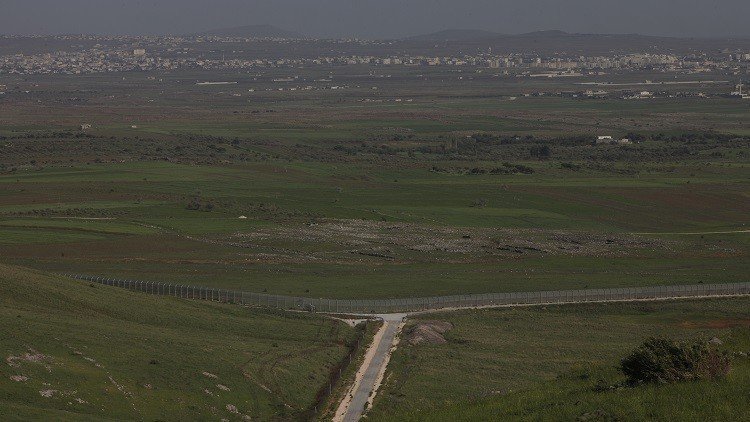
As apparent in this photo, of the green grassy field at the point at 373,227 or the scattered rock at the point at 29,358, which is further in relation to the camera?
the green grassy field at the point at 373,227

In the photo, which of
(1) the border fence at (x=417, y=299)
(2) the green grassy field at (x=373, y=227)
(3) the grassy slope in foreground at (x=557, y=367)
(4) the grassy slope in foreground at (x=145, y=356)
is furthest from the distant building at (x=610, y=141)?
(4) the grassy slope in foreground at (x=145, y=356)

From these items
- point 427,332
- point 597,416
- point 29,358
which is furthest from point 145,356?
point 597,416

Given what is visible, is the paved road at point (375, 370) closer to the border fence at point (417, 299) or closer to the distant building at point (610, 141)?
the border fence at point (417, 299)

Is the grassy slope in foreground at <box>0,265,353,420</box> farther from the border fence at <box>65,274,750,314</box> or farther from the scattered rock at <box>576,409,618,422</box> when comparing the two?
the scattered rock at <box>576,409,618,422</box>

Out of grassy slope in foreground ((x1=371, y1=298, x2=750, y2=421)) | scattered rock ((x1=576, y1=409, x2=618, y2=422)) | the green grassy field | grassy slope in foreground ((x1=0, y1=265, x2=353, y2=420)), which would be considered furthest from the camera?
the green grassy field

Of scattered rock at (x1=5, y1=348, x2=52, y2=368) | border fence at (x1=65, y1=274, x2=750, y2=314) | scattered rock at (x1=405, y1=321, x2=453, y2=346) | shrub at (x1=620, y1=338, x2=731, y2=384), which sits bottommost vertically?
border fence at (x1=65, y1=274, x2=750, y2=314)

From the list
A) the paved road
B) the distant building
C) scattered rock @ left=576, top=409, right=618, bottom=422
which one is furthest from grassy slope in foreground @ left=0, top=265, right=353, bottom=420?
the distant building

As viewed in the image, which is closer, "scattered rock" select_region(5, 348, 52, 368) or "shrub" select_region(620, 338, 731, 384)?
"shrub" select_region(620, 338, 731, 384)
